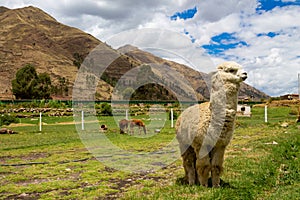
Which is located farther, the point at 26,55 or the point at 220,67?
the point at 26,55

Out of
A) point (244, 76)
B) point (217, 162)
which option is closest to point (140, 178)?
point (217, 162)

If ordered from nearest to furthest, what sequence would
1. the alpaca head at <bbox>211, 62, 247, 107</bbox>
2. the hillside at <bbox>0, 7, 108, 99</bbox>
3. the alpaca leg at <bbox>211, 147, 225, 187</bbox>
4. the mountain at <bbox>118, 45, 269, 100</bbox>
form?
the alpaca head at <bbox>211, 62, 247, 107</bbox>
the alpaca leg at <bbox>211, 147, 225, 187</bbox>
the mountain at <bbox>118, 45, 269, 100</bbox>
the hillside at <bbox>0, 7, 108, 99</bbox>

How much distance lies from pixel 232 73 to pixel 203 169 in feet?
6.61

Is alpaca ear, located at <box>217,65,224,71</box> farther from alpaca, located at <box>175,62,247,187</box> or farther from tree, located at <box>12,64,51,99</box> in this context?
tree, located at <box>12,64,51,99</box>

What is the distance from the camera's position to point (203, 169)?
6395 millimetres

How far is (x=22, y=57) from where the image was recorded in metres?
127

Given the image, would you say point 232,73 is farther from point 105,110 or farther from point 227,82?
point 105,110

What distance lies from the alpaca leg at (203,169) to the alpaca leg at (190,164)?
37 centimetres

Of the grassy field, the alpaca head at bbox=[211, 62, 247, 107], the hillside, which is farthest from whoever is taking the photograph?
the hillside

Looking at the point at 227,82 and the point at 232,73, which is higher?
the point at 232,73

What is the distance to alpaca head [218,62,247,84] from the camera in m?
5.97

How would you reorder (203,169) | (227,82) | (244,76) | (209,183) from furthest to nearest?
(209,183) < (203,169) < (227,82) < (244,76)

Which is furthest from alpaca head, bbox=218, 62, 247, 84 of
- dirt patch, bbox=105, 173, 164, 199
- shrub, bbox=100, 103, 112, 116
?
shrub, bbox=100, 103, 112, 116

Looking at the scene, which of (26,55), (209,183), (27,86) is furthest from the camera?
(26,55)
